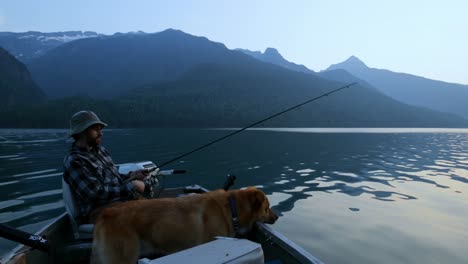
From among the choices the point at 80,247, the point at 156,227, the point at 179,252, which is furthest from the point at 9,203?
the point at 179,252

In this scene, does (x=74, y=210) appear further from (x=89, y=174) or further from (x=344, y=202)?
(x=344, y=202)

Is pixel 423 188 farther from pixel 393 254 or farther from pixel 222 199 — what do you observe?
pixel 222 199

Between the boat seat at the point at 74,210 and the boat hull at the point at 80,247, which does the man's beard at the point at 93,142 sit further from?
the boat hull at the point at 80,247

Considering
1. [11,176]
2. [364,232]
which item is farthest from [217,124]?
[364,232]

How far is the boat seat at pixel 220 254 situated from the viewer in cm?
339

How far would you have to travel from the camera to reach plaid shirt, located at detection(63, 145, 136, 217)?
5.70 m

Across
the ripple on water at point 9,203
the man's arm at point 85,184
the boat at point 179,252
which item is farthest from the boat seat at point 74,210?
the ripple on water at point 9,203

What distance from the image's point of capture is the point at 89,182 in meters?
5.70

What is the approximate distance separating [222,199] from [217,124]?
16695 cm

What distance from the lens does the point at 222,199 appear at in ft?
18.3

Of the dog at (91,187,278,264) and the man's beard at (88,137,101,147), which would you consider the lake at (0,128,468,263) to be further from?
the man's beard at (88,137,101,147)

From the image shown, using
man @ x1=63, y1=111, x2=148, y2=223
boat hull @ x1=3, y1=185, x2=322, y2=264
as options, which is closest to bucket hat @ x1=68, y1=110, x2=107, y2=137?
man @ x1=63, y1=111, x2=148, y2=223

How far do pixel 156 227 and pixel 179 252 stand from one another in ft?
3.71

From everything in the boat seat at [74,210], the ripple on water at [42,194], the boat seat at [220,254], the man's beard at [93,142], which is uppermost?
the man's beard at [93,142]
